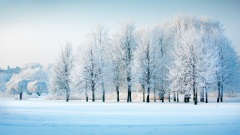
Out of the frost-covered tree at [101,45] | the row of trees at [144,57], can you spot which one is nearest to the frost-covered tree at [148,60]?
the row of trees at [144,57]

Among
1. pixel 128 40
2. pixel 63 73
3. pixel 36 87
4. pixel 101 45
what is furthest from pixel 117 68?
pixel 36 87

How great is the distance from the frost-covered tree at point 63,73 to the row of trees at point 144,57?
0.19 meters

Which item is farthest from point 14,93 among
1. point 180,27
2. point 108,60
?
point 180,27

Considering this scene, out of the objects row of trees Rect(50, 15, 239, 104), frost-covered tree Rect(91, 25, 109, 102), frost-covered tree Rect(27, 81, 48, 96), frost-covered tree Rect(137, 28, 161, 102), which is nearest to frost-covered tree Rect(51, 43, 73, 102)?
row of trees Rect(50, 15, 239, 104)

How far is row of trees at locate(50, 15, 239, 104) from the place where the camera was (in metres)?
49.1

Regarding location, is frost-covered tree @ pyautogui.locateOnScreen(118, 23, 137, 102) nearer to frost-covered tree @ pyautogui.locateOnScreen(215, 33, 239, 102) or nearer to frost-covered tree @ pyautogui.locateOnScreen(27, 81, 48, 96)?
frost-covered tree @ pyautogui.locateOnScreen(215, 33, 239, 102)

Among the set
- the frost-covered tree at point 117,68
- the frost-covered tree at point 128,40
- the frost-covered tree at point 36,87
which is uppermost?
the frost-covered tree at point 128,40

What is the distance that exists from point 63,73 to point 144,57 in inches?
655

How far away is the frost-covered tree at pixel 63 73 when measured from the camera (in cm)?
5547

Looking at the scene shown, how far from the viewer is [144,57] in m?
49.7

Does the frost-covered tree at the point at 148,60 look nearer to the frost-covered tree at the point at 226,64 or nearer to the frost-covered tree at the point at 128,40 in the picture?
the frost-covered tree at the point at 128,40

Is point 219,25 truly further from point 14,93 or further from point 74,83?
point 14,93

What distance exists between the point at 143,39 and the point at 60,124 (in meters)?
33.6

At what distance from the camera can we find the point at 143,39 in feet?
166
